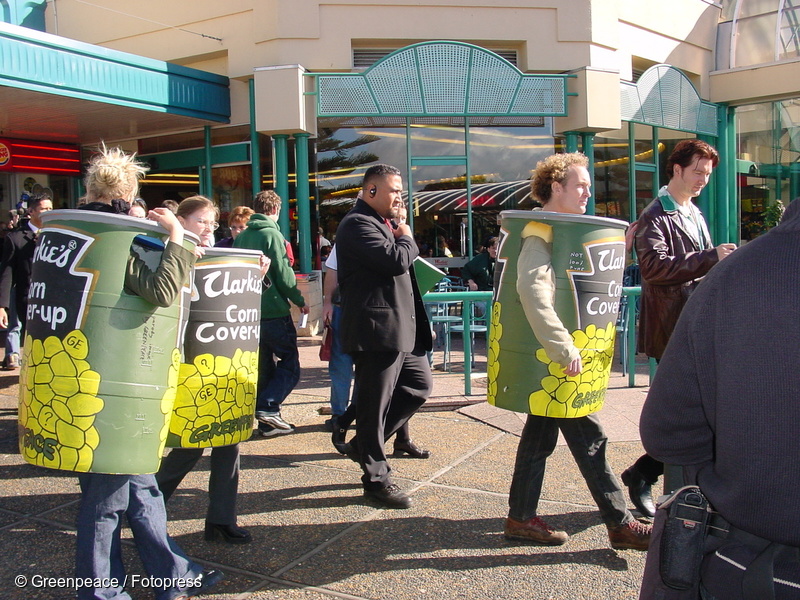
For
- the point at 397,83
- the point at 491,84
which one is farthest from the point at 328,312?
the point at 491,84

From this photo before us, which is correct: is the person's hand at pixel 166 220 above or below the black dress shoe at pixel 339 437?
above

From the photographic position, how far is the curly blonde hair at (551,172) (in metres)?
3.59

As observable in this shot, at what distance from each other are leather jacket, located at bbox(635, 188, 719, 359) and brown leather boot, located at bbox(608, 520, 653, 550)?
87 cm

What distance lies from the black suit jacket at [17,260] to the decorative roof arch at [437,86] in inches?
182

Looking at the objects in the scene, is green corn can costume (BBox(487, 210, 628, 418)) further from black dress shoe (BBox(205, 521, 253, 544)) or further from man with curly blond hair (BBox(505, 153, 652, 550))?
black dress shoe (BBox(205, 521, 253, 544))

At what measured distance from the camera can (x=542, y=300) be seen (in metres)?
3.31

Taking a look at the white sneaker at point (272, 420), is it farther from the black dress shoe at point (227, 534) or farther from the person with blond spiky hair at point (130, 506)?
the person with blond spiky hair at point (130, 506)

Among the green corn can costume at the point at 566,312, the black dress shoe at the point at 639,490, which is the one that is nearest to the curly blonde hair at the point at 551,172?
→ the green corn can costume at the point at 566,312

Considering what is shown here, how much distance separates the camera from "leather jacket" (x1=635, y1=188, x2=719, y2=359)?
11.7 ft

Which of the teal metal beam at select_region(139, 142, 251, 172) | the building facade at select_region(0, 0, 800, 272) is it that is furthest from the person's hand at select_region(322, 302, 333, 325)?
the teal metal beam at select_region(139, 142, 251, 172)

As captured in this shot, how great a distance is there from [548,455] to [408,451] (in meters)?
1.51

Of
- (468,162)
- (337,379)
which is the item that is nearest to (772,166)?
(468,162)

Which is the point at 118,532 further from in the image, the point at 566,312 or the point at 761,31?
the point at 761,31

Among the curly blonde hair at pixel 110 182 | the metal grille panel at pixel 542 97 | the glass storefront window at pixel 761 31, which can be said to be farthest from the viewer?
the glass storefront window at pixel 761 31
